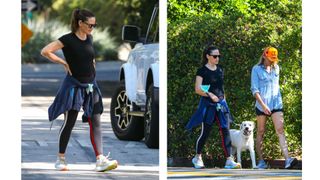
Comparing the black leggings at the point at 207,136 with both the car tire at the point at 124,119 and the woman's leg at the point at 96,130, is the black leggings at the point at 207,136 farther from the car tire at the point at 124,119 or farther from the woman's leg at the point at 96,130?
the car tire at the point at 124,119

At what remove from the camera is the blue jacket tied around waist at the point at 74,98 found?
9617 mm

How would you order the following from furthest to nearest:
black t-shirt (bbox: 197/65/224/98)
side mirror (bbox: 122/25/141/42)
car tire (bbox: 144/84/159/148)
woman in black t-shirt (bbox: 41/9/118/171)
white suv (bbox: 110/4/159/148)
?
side mirror (bbox: 122/25/141/42) → white suv (bbox: 110/4/159/148) → car tire (bbox: 144/84/159/148) → woman in black t-shirt (bbox: 41/9/118/171) → black t-shirt (bbox: 197/65/224/98)

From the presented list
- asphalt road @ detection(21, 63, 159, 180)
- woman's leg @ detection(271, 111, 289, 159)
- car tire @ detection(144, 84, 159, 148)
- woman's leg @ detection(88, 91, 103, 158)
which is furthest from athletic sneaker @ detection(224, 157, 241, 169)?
car tire @ detection(144, 84, 159, 148)

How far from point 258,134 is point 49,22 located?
35167 millimetres

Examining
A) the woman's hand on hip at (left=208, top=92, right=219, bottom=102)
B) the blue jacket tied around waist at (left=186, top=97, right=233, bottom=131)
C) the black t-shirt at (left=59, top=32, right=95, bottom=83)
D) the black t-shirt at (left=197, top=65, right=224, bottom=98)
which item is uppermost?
the black t-shirt at (left=59, top=32, right=95, bottom=83)

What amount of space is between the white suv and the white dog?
205 centimetres

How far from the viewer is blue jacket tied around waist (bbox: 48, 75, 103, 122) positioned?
31.6ft

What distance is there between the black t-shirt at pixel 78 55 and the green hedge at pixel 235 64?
747mm

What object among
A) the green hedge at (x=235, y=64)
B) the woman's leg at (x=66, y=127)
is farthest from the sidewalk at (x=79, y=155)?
the green hedge at (x=235, y=64)

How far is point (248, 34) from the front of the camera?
931 centimetres

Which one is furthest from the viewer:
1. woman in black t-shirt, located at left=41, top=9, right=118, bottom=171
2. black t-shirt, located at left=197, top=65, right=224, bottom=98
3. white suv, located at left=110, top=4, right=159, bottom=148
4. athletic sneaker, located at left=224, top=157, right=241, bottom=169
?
white suv, located at left=110, top=4, right=159, bottom=148

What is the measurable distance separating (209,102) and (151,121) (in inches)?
86.6

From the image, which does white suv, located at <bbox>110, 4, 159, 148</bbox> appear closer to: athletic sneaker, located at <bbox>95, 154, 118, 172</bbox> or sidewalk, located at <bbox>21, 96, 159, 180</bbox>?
sidewalk, located at <bbox>21, 96, 159, 180</bbox>
